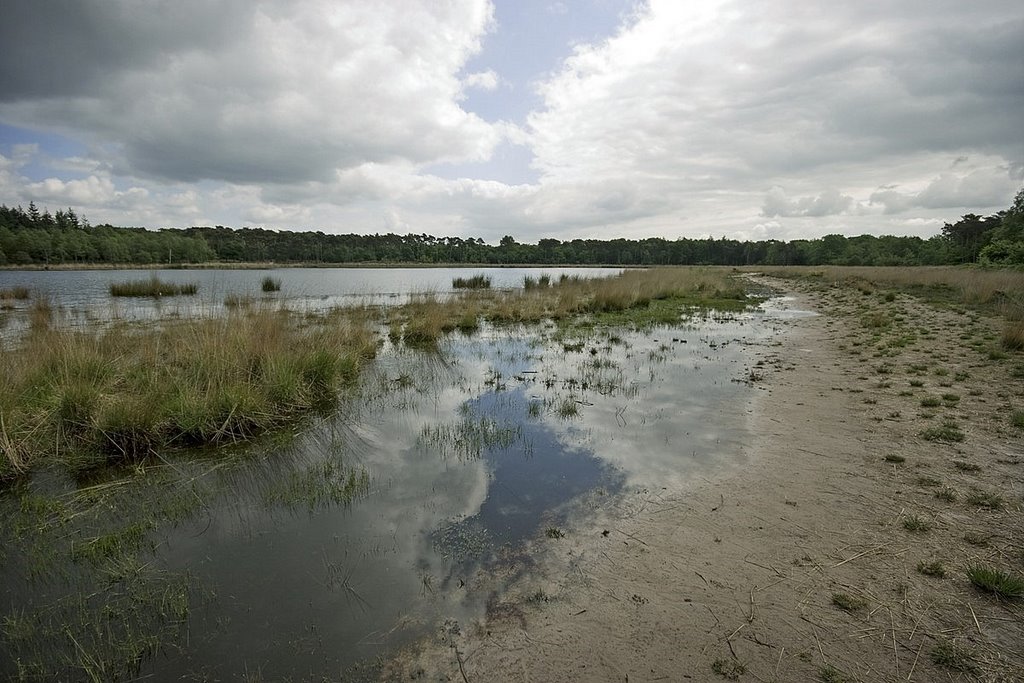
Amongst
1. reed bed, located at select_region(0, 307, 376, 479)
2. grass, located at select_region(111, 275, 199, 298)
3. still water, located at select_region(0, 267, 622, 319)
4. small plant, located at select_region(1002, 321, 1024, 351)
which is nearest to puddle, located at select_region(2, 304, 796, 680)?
reed bed, located at select_region(0, 307, 376, 479)

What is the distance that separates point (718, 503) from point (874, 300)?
27.8 m

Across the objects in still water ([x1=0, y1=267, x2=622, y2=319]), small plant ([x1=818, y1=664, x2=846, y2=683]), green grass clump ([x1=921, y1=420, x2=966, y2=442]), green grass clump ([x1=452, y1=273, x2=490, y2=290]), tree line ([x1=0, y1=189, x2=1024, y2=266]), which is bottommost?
small plant ([x1=818, y1=664, x2=846, y2=683])

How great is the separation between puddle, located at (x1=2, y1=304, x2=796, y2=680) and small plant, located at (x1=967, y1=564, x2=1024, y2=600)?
249cm

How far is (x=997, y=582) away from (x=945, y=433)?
12.7ft

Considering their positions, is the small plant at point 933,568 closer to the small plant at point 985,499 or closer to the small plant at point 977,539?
the small plant at point 977,539

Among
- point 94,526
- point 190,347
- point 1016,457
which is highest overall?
point 190,347

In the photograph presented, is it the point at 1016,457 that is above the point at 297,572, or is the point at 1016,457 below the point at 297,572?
above

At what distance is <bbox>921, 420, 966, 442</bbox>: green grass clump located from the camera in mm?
5996

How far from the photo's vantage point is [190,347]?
8562 millimetres

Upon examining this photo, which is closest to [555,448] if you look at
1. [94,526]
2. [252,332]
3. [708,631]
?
[708,631]

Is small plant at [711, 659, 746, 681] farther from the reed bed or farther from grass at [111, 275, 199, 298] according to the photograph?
grass at [111, 275, 199, 298]

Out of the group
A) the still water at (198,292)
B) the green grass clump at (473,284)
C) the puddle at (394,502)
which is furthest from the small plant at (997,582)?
the green grass clump at (473,284)

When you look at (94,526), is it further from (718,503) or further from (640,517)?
(718,503)

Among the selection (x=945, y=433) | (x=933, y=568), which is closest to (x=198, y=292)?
(x=933, y=568)
